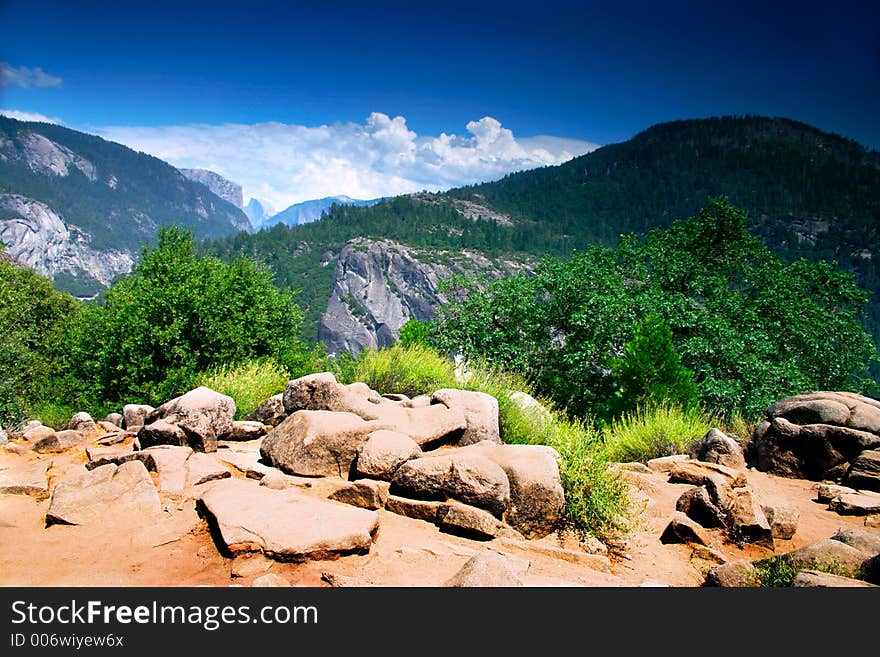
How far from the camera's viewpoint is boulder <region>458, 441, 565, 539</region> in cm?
526

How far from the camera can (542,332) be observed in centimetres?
2083

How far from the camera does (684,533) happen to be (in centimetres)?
570

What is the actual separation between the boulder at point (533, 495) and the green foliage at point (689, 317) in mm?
13519

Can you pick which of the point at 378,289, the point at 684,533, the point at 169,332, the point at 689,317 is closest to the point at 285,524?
the point at 684,533

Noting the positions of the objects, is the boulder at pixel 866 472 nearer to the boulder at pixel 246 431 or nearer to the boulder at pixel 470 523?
the boulder at pixel 470 523

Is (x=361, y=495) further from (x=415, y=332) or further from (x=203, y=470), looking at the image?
(x=415, y=332)

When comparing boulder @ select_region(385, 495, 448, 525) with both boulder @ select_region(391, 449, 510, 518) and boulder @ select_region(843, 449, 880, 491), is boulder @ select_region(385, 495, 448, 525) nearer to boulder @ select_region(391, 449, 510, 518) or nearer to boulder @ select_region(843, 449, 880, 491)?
boulder @ select_region(391, 449, 510, 518)

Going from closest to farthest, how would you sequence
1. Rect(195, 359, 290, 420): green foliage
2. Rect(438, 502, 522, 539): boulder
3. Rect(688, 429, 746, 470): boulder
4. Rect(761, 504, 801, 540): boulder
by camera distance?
Rect(438, 502, 522, 539): boulder → Rect(761, 504, 801, 540): boulder → Rect(688, 429, 746, 470): boulder → Rect(195, 359, 290, 420): green foliage

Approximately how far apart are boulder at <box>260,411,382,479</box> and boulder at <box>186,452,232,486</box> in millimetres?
661

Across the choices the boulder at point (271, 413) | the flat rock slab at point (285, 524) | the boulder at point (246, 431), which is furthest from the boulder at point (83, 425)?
the flat rock slab at point (285, 524)

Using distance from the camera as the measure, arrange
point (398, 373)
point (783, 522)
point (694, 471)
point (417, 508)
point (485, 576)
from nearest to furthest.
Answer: point (485, 576), point (417, 508), point (783, 522), point (694, 471), point (398, 373)

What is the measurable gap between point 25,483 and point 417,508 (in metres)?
4.38

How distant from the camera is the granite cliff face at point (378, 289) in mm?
153125

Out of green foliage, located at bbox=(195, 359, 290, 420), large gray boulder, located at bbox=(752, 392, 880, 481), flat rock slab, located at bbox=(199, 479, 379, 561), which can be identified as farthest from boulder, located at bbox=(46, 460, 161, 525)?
large gray boulder, located at bbox=(752, 392, 880, 481)
